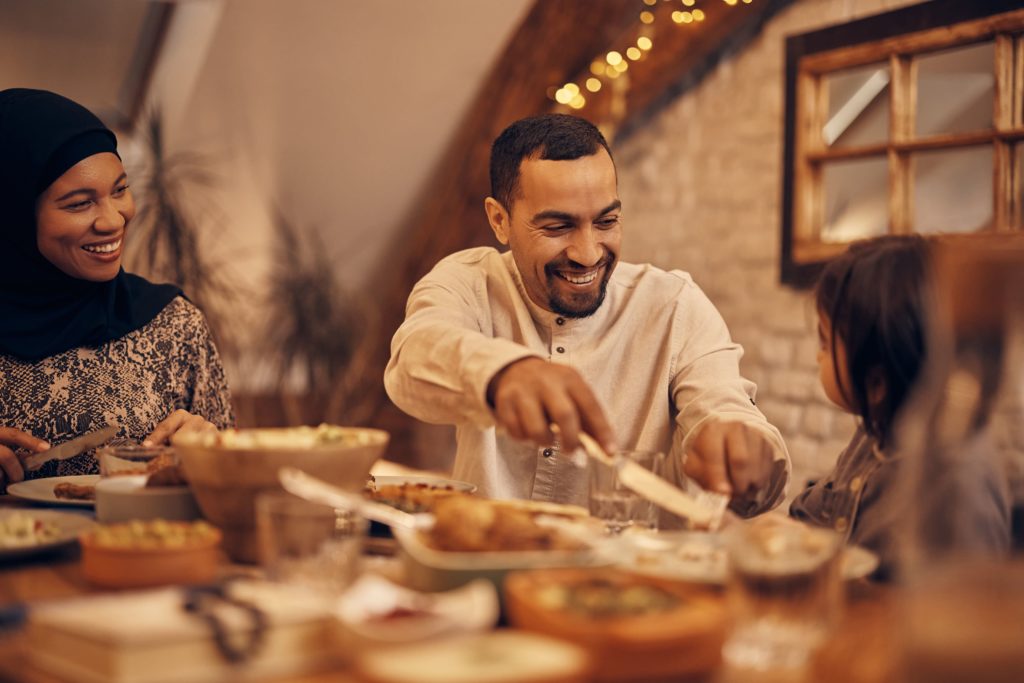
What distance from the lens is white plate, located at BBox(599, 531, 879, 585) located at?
1.09 meters

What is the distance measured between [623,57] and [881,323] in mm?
3408

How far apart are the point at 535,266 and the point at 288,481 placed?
40.4 inches

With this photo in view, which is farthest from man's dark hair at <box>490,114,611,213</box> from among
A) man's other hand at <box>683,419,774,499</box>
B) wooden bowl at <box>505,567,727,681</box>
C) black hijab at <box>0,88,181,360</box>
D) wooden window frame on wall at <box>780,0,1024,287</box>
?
wooden window frame on wall at <box>780,0,1024,287</box>

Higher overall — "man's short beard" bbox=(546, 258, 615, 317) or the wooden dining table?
"man's short beard" bbox=(546, 258, 615, 317)

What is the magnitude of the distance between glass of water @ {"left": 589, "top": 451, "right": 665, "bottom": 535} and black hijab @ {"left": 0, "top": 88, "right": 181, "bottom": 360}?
1.28 m

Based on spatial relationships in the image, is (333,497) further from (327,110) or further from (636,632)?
(327,110)

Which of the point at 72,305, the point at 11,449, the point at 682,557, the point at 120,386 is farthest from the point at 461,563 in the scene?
the point at 72,305

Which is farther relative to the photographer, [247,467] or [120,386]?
[120,386]

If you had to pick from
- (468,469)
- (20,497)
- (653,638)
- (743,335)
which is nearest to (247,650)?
(653,638)

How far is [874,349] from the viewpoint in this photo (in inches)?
55.6

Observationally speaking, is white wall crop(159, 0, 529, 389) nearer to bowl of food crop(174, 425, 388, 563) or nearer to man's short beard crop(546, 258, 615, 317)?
man's short beard crop(546, 258, 615, 317)

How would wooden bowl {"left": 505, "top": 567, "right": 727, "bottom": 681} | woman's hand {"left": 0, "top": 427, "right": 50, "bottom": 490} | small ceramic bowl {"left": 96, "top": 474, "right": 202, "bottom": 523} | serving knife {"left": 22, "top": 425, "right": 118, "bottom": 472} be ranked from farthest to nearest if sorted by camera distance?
woman's hand {"left": 0, "top": 427, "right": 50, "bottom": 490} → serving knife {"left": 22, "top": 425, "right": 118, "bottom": 472} → small ceramic bowl {"left": 96, "top": 474, "right": 202, "bottom": 523} → wooden bowl {"left": 505, "top": 567, "right": 727, "bottom": 681}

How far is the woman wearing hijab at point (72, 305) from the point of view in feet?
7.04

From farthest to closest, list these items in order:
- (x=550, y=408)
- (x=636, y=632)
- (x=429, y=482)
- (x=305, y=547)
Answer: (x=429, y=482) → (x=550, y=408) → (x=305, y=547) → (x=636, y=632)
